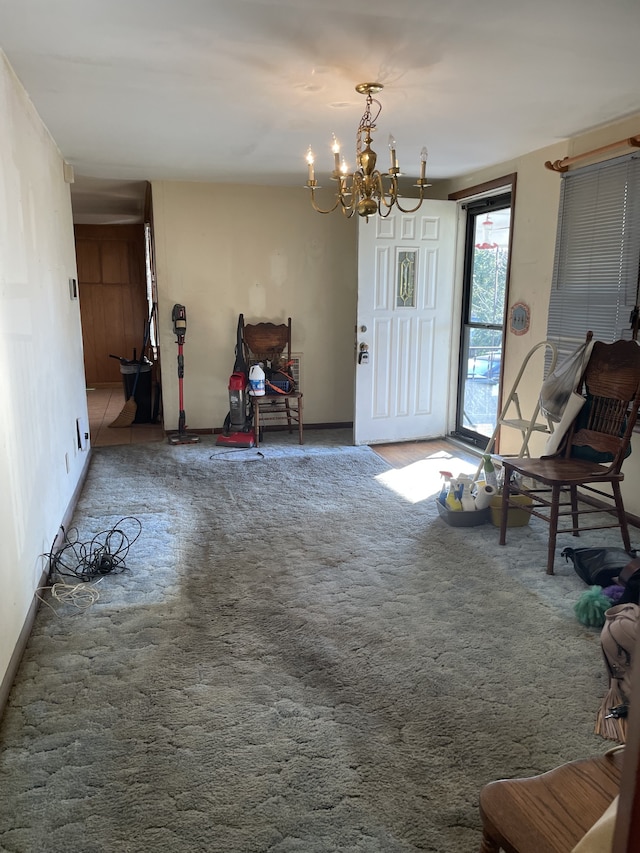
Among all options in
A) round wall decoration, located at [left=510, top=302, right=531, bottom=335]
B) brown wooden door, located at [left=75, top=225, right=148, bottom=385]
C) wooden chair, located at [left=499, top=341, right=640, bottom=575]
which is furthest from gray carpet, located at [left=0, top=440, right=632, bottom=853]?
brown wooden door, located at [left=75, top=225, right=148, bottom=385]

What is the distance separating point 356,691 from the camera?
2.07m

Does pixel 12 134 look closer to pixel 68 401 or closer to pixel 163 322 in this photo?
pixel 68 401

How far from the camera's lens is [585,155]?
361 cm

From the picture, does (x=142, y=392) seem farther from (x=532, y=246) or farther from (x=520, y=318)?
(x=532, y=246)

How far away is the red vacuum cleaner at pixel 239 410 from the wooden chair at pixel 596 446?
269 cm

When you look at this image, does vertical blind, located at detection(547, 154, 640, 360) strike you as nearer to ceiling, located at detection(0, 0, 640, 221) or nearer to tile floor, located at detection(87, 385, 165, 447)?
ceiling, located at detection(0, 0, 640, 221)

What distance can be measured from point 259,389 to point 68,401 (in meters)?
1.76

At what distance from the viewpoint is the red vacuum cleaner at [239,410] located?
541 cm

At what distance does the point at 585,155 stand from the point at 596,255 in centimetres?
59

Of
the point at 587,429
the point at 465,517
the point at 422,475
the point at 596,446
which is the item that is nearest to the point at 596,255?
the point at 587,429

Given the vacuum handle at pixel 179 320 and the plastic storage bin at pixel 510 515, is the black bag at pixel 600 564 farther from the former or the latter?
the vacuum handle at pixel 179 320

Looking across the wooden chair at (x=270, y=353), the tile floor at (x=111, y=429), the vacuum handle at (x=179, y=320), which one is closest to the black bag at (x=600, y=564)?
the wooden chair at (x=270, y=353)

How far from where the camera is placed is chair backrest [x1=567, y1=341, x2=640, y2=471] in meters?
3.01

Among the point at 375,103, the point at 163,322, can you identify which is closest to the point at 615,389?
the point at 375,103
